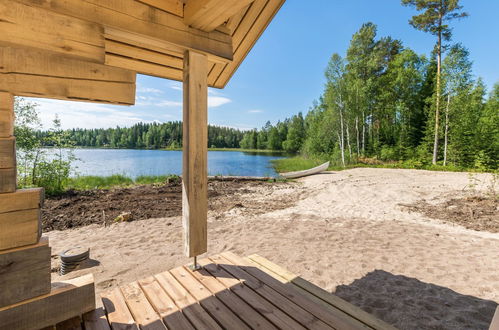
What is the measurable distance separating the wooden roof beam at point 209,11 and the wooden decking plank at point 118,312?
2.18 meters

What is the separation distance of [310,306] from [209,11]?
89.6 inches

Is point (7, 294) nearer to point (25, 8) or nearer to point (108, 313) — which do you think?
point (108, 313)

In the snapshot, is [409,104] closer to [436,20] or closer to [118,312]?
[436,20]

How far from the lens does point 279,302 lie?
166cm

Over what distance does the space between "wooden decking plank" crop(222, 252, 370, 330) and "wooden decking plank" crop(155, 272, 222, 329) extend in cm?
60

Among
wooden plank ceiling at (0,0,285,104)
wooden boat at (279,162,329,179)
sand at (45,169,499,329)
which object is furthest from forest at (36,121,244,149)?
wooden plank ceiling at (0,0,285,104)

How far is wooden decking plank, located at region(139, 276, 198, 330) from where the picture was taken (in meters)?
1.42

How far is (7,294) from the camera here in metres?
1.06

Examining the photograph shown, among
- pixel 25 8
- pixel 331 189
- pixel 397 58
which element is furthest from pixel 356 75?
pixel 25 8

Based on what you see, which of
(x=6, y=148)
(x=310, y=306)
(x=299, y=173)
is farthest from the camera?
(x=299, y=173)

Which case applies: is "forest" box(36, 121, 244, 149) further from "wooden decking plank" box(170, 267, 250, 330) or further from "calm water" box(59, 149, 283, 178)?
"wooden decking plank" box(170, 267, 250, 330)

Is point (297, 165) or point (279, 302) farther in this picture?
point (297, 165)

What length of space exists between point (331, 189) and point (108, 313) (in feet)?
27.1

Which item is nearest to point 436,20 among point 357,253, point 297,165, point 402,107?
point 402,107
